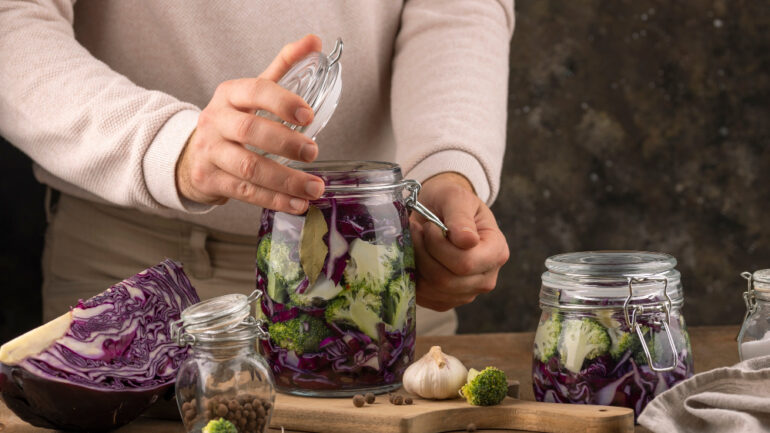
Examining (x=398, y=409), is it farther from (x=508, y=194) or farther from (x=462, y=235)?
(x=508, y=194)

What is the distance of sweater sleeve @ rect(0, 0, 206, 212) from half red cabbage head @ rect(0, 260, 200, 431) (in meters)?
0.19

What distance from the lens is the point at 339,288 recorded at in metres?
1.18

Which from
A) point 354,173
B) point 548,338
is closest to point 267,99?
point 354,173

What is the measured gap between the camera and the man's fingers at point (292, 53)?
4.06 feet

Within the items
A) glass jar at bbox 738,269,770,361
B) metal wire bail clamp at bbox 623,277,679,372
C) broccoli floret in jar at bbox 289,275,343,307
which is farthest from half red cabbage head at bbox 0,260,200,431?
glass jar at bbox 738,269,770,361

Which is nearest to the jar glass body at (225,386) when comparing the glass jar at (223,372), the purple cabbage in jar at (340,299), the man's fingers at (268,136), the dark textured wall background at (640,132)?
the glass jar at (223,372)

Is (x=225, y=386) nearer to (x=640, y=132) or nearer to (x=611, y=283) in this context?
(x=611, y=283)

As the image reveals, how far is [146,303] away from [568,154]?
2042 mm

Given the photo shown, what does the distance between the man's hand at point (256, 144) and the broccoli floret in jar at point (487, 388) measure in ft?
1.02

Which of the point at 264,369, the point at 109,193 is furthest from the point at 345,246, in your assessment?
the point at 109,193

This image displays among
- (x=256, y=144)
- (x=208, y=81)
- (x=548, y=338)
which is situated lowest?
(x=548, y=338)

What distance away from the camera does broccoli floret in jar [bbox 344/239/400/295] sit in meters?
1.18

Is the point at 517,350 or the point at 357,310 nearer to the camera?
the point at 357,310

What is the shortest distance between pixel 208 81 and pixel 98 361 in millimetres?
783
